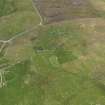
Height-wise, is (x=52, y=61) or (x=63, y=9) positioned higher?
(x=52, y=61)

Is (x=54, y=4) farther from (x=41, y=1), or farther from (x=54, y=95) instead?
(x=54, y=95)

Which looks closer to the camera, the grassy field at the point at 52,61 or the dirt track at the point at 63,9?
the grassy field at the point at 52,61

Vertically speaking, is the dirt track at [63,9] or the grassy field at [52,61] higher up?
the grassy field at [52,61]

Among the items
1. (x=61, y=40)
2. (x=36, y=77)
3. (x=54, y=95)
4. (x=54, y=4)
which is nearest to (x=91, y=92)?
(x=54, y=95)

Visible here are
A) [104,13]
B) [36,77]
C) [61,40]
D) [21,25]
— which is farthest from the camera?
[104,13]

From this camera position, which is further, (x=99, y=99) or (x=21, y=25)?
(x=21, y=25)

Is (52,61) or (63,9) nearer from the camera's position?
(52,61)

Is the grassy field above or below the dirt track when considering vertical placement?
above

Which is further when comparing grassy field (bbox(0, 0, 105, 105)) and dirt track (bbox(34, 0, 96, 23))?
dirt track (bbox(34, 0, 96, 23))
